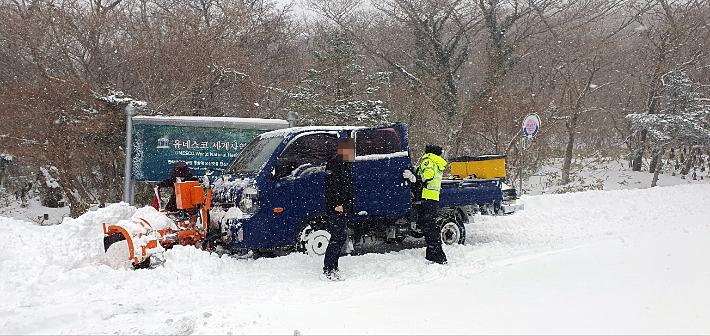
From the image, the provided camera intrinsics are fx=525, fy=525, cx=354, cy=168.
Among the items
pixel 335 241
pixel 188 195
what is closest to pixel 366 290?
pixel 335 241

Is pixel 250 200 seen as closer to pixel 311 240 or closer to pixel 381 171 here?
pixel 311 240

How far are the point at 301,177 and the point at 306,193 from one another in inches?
9.1

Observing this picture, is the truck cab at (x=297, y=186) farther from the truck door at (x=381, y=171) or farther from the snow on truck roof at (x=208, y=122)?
the snow on truck roof at (x=208, y=122)

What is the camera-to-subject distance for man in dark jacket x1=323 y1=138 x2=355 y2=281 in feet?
20.4

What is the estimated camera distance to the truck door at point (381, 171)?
7449mm

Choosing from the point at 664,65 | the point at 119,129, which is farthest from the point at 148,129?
the point at 664,65

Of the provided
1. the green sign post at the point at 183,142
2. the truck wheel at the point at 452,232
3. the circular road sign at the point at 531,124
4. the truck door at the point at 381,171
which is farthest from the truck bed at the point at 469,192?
the circular road sign at the point at 531,124

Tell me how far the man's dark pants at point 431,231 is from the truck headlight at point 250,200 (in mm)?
2192

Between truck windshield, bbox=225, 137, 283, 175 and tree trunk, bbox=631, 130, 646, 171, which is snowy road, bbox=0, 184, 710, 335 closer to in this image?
truck windshield, bbox=225, 137, 283, 175

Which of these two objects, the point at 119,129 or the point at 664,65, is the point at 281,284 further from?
the point at 664,65

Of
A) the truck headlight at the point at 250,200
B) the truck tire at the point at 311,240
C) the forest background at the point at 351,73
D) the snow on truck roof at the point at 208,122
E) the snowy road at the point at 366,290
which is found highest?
the forest background at the point at 351,73

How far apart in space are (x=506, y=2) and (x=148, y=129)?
18146 millimetres

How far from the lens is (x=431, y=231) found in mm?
6871

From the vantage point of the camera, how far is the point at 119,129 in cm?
1203
